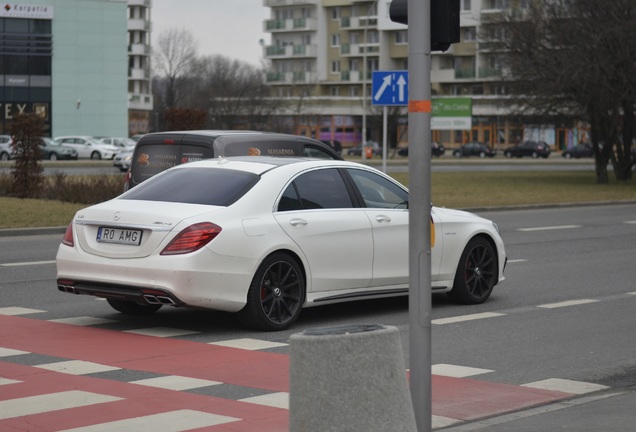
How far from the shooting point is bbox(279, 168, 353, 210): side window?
11742 millimetres

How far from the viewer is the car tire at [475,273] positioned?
1300 cm

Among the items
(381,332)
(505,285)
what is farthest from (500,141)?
(381,332)

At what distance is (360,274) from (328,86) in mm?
127238

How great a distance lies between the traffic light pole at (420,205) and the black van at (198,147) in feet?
34.1

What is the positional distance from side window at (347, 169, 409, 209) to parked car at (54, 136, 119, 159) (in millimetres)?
65545

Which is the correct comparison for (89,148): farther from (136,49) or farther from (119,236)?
(119,236)

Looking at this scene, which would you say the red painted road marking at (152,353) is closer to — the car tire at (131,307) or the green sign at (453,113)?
the car tire at (131,307)

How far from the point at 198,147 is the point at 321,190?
560cm

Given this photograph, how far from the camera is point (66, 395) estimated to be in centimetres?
815

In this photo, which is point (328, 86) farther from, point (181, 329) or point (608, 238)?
point (181, 329)

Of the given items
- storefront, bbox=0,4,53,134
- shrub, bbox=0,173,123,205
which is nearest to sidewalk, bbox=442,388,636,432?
shrub, bbox=0,173,123,205

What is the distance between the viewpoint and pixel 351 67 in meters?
136

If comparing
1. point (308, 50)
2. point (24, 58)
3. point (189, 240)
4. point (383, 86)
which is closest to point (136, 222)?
point (189, 240)

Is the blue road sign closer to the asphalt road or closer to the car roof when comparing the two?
the asphalt road
